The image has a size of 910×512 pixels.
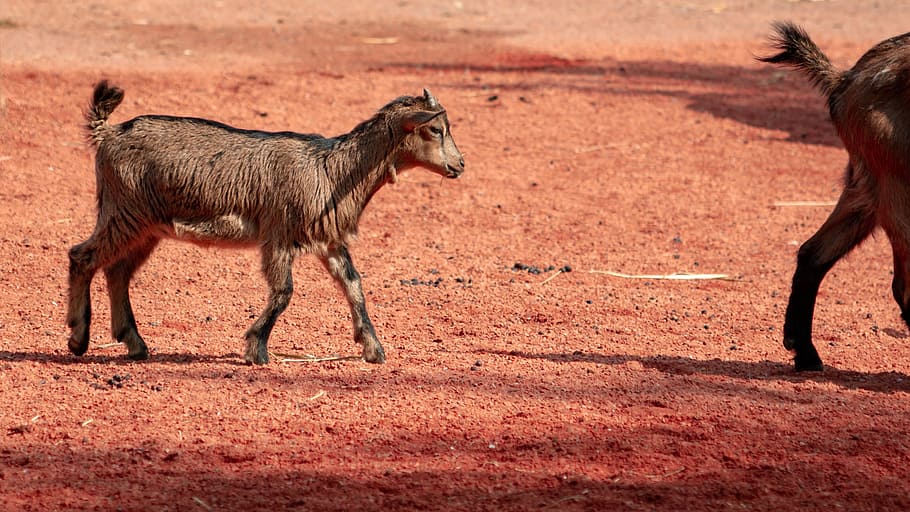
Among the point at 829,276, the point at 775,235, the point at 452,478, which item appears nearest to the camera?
the point at 452,478

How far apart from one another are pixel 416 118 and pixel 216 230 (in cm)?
118

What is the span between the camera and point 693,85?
15195 mm

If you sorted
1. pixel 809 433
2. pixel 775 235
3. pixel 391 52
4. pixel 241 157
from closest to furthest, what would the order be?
pixel 809 433, pixel 241 157, pixel 775 235, pixel 391 52

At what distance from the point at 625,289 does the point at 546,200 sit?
93.5 inches

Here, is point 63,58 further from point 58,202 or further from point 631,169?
point 631,169

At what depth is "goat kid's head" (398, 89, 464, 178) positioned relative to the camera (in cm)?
630

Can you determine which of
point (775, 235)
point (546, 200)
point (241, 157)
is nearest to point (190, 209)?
point (241, 157)

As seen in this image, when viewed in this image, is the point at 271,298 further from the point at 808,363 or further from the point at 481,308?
the point at 808,363

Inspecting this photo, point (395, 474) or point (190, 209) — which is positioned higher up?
point (190, 209)

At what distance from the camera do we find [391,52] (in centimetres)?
1600

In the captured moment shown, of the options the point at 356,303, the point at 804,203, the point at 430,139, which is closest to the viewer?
the point at 430,139

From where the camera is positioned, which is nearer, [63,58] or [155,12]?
[63,58]

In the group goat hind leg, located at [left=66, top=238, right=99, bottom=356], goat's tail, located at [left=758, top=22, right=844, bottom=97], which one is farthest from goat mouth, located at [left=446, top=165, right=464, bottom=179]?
goat hind leg, located at [left=66, top=238, right=99, bottom=356]

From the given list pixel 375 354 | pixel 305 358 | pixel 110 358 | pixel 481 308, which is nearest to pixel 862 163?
pixel 481 308
